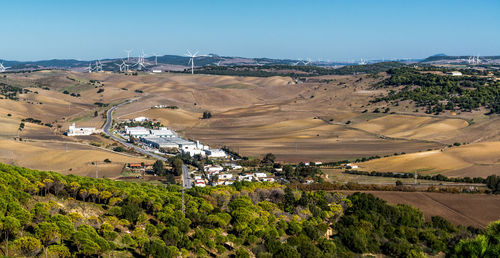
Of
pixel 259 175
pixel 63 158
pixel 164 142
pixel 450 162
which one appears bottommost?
pixel 164 142

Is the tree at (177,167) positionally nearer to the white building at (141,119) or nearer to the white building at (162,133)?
the white building at (162,133)

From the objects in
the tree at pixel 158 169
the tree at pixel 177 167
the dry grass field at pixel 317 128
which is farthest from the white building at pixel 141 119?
the tree at pixel 158 169

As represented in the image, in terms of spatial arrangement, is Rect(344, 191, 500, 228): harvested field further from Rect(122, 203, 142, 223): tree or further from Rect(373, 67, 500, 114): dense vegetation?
Rect(373, 67, 500, 114): dense vegetation

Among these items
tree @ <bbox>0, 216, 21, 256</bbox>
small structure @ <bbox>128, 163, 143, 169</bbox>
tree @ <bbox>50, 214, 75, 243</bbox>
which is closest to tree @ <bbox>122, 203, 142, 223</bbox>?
tree @ <bbox>50, 214, 75, 243</bbox>

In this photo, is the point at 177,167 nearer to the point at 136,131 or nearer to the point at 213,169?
the point at 213,169

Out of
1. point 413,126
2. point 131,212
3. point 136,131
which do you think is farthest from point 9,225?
point 413,126

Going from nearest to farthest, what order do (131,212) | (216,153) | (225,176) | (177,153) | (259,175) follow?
1. (131,212)
2. (225,176)
3. (259,175)
4. (216,153)
5. (177,153)

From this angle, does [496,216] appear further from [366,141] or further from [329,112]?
[329,112]
